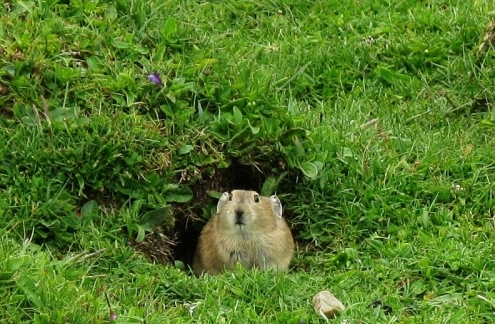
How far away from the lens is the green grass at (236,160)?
5922mm

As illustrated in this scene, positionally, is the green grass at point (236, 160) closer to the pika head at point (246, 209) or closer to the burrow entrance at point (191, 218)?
the burrow entrance at point (191, 218)

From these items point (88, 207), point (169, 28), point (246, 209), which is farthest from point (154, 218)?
point (169, 28)

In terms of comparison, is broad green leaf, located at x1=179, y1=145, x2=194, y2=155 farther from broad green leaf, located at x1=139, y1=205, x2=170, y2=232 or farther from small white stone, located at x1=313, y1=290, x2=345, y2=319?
small white stone, located at x1=313, y1=290, x2=345, y2=319

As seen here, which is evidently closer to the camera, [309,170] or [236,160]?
[309,170]

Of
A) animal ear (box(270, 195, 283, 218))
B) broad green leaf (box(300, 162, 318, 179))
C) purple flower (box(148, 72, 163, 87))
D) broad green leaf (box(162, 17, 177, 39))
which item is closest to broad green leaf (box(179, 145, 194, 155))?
purple flower (box(148, 72, 163, 87))

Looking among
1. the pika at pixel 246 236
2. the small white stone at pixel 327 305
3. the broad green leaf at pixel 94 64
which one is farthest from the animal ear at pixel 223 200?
the small white stone at pixel 327 305

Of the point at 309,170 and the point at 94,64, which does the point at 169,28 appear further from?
the point at 309,170

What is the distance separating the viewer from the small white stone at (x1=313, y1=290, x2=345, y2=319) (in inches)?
227

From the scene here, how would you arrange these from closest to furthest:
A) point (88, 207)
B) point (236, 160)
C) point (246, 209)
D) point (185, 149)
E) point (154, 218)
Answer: point (88, 207)
point (154, 218)
point (185, 149)
point (246, 209)
point (236, 160)

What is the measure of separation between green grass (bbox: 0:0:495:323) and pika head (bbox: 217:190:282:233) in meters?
0.23

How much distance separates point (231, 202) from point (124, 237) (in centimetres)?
81

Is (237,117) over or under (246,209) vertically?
over

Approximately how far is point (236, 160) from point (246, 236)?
0.51 m

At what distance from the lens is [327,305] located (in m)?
5.80
